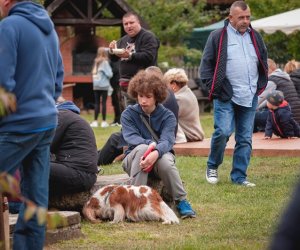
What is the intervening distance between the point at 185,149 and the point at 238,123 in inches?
145

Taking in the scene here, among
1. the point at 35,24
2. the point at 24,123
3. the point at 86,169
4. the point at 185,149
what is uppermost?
the point at 35,24

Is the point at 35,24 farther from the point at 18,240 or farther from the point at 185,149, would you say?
the point at 185,149

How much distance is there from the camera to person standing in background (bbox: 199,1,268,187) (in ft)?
33.1

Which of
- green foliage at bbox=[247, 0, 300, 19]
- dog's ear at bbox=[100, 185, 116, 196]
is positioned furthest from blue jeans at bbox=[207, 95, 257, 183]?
green foliage at bbox=[247, 0, 300, 19]

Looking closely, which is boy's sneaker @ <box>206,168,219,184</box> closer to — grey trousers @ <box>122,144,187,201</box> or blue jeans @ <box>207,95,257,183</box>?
blue jeans @ <box>207,95,257,183</box>

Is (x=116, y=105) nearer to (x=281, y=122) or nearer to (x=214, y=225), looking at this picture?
(x=281, y=122)

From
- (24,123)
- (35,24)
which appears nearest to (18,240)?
(24,123)

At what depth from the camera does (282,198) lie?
30.8ft

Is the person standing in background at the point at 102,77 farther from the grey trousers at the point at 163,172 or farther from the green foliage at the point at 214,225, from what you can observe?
the grey trousers at the point at 163,172

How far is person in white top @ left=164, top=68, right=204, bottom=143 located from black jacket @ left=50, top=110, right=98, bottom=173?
17.1 ft

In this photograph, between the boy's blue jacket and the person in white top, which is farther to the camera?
the person in white top

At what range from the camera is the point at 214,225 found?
7816 mm

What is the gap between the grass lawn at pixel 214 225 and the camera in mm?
6946

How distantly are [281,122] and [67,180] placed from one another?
809 centimetres
